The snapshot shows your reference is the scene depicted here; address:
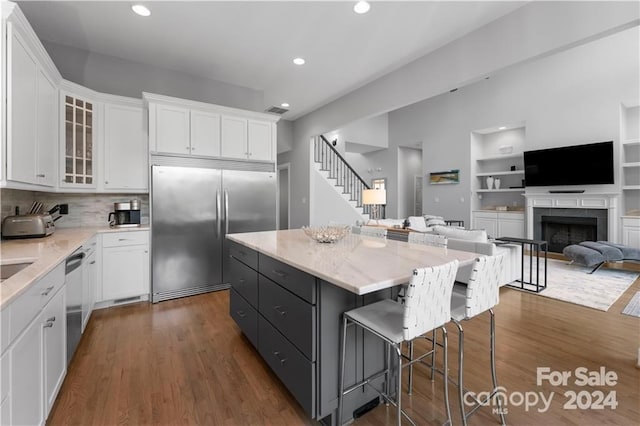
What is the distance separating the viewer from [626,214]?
5508mm

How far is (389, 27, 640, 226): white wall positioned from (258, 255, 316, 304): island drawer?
7069mm

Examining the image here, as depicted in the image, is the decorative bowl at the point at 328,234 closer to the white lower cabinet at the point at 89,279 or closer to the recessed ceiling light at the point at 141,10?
the white lower cabinet at the point at 89,279

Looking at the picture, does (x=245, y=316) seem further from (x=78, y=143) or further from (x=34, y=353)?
(x=78, y=143)

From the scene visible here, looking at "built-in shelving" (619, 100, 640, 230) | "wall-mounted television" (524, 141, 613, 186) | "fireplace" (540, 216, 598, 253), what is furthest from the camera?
"fireplace" (540, 216, 598, 253)

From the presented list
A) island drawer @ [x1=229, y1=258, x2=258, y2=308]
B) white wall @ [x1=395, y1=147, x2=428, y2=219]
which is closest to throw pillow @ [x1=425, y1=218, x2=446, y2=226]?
white wall @ [x1=395, y1=147, x2=428, y2=219]

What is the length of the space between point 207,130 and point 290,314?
122 inches

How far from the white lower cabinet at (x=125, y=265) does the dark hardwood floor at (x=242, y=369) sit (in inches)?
9.5

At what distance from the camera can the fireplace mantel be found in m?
5.51

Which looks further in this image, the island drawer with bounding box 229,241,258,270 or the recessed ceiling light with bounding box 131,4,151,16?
the recessed ceiling light with bounding box 131,4,151,16

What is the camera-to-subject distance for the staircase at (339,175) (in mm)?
7258

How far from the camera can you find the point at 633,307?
10.9 feet

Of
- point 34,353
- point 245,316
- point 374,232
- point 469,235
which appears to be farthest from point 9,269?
point 469,235

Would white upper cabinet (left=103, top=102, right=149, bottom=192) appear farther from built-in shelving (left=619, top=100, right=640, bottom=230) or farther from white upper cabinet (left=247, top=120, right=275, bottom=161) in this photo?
built-in shelving (left=619, top=100, right=640, bottom=230)

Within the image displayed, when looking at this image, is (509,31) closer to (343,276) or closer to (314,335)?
(343,276)
